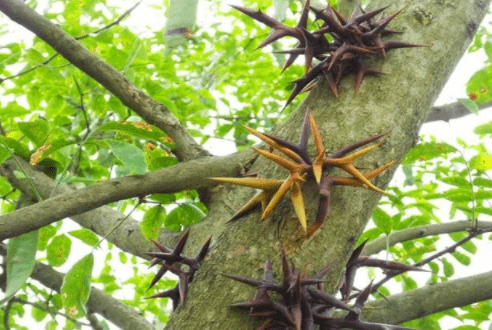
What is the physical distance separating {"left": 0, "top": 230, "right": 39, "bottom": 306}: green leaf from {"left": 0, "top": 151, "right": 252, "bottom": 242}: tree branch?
0.58ft

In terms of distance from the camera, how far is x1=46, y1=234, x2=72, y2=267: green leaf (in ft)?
7.07

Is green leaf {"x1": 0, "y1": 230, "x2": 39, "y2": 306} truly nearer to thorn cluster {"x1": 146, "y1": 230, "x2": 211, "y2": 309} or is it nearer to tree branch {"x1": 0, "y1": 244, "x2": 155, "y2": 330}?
thorn cluster {"x1": 146, "y1": 230, "x2": 211, "y2": 309}

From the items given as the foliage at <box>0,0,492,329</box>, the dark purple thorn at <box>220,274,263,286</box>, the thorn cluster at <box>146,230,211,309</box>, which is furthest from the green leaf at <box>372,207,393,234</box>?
the dark purple thorn at <box>220,274,263,286</box>

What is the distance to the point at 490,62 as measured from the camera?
262 cm

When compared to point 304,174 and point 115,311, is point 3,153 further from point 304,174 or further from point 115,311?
point 304,174

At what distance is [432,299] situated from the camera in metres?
1.53

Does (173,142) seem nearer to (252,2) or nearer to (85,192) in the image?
(85,192)

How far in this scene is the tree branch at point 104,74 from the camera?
1.27 metres

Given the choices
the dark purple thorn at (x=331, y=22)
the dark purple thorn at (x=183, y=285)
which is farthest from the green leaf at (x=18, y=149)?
the dark purple thorn at (x=331, y=22)

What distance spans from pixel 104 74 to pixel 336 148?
53cm

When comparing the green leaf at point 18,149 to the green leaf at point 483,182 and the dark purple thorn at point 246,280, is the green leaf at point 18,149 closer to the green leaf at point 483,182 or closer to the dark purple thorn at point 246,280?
the dark purple thorn at point 246,280

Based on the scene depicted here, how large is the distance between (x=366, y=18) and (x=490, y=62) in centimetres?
163

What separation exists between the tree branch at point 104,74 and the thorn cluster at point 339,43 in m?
0.31

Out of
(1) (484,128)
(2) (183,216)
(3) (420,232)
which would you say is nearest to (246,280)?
(2) (183,216)
